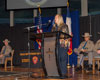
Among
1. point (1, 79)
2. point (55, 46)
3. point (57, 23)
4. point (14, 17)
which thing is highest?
point (14, 17)

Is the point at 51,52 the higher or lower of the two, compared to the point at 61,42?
lower

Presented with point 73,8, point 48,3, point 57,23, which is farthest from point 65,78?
point 73,8

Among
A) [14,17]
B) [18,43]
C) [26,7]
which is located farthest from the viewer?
[14,17]

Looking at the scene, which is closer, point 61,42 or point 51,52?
point 51,52

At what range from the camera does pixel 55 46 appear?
4.01 meters

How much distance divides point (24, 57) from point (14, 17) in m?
3.14

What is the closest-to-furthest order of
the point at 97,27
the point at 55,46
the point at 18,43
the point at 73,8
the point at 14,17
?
1. the point at 55,46
2. the point at 97,27
3. the point at 73,8
4. the point at 18,43
5. the point at 14,17

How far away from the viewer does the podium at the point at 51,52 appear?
400cm

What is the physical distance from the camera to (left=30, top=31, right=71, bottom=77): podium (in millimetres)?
4004

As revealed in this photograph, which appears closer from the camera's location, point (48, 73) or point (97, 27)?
point (48, 73)

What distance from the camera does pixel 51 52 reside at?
4.05 metres

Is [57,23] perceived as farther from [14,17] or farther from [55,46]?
[14,17]

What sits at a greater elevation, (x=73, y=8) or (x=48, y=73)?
(x=73, y=8)

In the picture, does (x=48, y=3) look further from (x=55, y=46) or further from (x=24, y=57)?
(x=55, y=46)
